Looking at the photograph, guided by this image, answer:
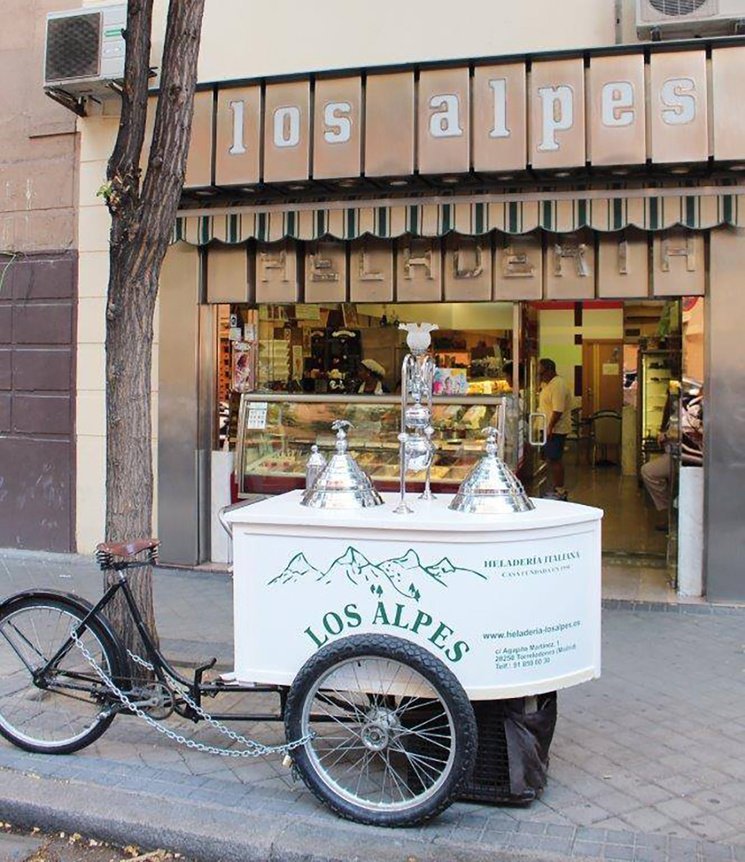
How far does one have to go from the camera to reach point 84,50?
7910 mm

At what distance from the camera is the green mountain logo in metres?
3.61

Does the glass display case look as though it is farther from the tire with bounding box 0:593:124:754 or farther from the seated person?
the tire with bounding box 0:593:124:754

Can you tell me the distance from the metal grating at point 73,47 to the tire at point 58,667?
541cm

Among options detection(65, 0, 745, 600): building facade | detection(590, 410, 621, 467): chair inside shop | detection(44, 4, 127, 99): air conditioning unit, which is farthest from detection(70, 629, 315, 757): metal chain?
detection(590, 410, 621, 467): chair inside shop

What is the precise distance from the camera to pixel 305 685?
3.62m

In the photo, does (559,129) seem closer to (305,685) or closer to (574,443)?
(305,685)

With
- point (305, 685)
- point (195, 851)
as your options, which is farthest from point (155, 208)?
point (195, 851)

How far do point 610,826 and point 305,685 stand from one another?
135 centimetres

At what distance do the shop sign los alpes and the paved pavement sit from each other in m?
3.71

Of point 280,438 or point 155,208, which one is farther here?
point 280,438

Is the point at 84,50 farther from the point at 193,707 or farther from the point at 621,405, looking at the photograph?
the point at 621,405

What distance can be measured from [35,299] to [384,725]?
639 cm

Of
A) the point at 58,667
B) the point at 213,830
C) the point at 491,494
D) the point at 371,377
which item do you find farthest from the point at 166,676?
the point at 371,377

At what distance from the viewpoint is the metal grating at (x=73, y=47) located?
7.89m
